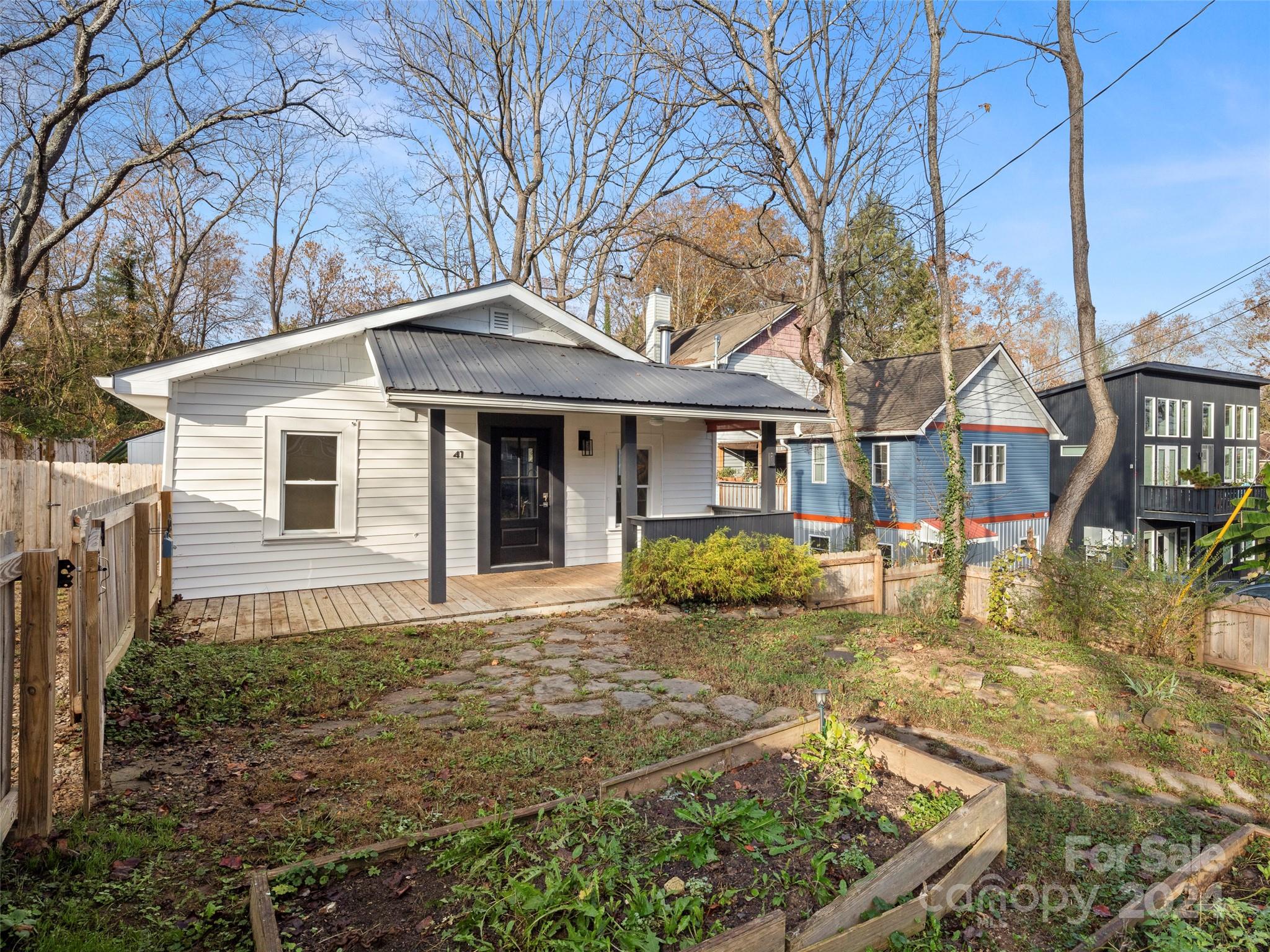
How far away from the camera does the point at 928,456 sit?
18250 millimetres

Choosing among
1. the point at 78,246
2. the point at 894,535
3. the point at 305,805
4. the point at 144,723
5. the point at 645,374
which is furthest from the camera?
the point at 78,246

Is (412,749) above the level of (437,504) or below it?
below

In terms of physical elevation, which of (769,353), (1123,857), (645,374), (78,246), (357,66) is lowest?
(1123,857)

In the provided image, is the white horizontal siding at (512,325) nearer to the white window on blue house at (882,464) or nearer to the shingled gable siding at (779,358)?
the white window on blue house at (882,464)

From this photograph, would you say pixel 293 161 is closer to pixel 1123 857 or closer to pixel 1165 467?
pixel 1123 857

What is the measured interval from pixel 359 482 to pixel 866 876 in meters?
8.19

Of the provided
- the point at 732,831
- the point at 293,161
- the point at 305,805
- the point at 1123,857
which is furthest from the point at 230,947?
the point at 293,161

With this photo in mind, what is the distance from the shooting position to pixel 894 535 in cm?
1850

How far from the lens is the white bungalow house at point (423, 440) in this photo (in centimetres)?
803

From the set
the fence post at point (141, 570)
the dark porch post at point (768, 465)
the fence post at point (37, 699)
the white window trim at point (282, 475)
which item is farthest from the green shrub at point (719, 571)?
the fence post at point (37, 699)

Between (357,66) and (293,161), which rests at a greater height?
(293,161)

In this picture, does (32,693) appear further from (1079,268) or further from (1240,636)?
(1079,268)

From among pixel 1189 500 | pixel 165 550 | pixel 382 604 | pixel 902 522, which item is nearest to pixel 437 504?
pixel 382 604

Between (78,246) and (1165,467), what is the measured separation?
36.0 meters
